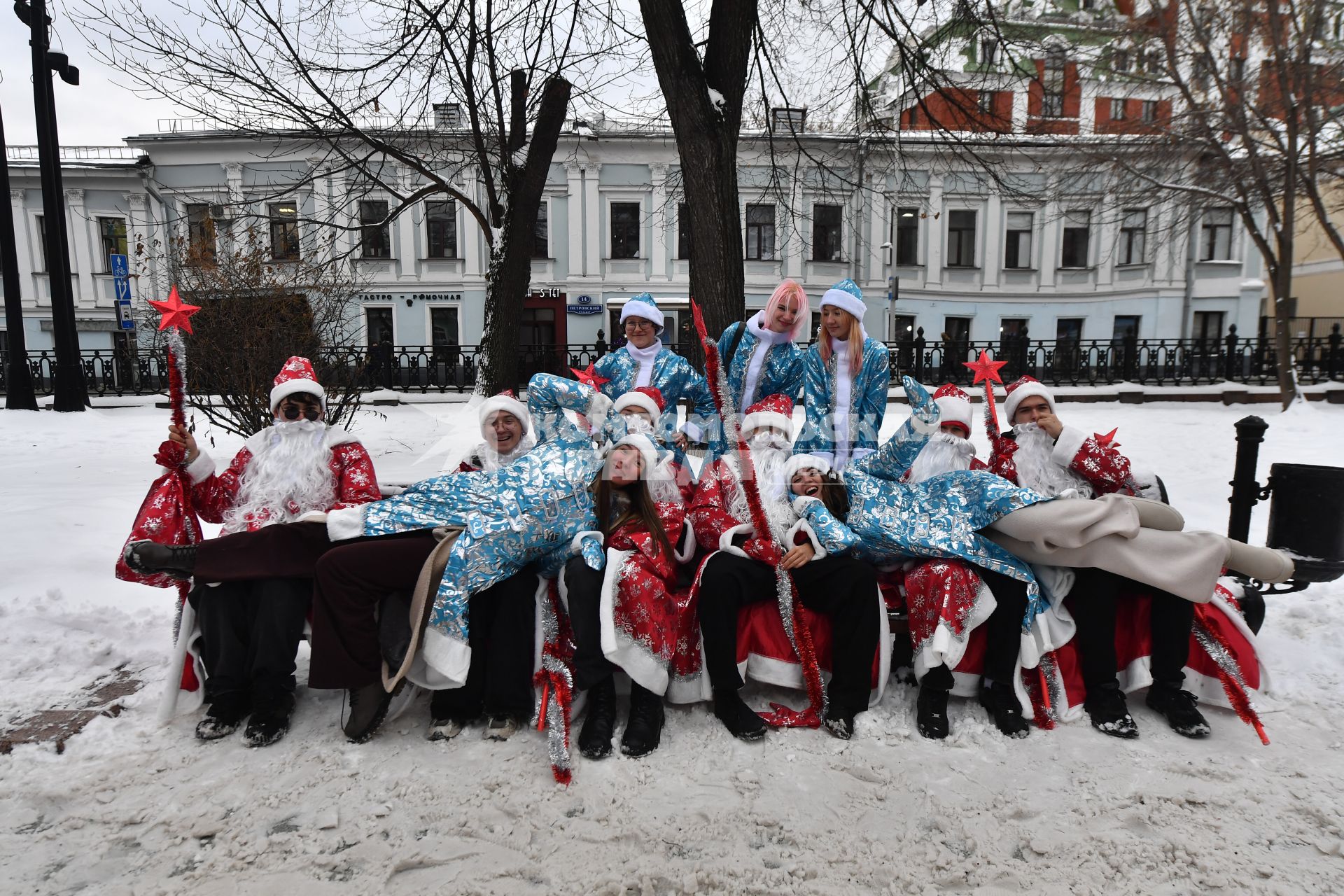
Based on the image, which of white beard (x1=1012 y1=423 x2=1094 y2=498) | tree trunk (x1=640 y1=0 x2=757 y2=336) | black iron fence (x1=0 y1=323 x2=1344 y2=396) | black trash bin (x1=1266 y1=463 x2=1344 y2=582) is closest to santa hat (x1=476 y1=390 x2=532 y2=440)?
tree trunk (x1=640 y1=0 x2=757 y2=336)

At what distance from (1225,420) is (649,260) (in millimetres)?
15129

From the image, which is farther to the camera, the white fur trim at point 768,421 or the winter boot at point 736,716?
the white fur trim at point 768,421

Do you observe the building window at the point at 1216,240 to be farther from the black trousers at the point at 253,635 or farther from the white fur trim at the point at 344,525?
the black trousers at the point at 253,635

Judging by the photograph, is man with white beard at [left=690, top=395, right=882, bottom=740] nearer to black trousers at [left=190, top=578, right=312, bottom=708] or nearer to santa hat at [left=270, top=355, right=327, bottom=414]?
black trousers at [left=190, top=578, right=312, bottom=708]

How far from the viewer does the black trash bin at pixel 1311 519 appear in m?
3.29

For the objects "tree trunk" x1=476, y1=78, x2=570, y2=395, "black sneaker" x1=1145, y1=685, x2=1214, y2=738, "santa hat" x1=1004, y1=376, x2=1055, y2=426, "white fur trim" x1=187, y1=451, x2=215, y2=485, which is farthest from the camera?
"tree trunk" x1=476, y1=78, x2=570, y2=395

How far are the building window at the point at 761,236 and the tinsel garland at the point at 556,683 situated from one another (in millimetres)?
18951

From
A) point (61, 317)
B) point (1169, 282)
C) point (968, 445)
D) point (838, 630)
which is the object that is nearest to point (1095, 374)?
point (1169, 282)

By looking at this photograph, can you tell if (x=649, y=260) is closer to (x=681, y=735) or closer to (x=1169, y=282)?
(x=1169, y=282)

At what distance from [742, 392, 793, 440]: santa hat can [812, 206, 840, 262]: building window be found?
18822 mm

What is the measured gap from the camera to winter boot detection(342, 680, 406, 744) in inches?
106

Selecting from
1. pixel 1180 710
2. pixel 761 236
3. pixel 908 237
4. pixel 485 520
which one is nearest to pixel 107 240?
pixel 761 236

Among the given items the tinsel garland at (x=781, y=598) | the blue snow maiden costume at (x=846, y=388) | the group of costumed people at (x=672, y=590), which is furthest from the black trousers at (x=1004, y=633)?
the blue snow maiden costume at (x=846, y=388)

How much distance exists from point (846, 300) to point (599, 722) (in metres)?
2.26
